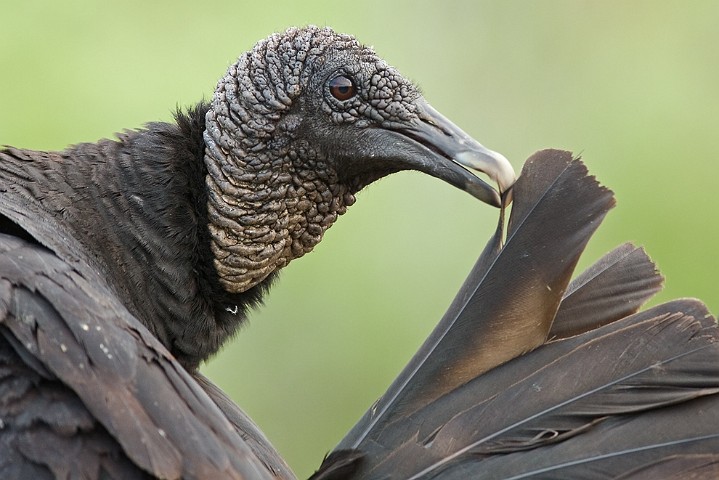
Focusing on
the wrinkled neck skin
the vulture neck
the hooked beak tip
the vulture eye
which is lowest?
the vulture neck

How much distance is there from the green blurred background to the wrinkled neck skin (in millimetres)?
3345

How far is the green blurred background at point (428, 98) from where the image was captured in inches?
322

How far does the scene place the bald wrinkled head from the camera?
4.31 metres

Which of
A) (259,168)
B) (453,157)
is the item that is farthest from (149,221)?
(453,157)

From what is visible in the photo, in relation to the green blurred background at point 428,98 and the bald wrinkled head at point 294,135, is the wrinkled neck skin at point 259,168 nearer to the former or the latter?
the bald wrinkled head at point 294,135

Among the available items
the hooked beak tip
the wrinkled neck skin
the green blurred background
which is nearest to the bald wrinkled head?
the wrinkled neck skin

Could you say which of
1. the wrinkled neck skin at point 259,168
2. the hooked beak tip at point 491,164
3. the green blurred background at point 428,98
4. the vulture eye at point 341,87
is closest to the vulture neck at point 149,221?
the wrinkled neck skin at point 259,168

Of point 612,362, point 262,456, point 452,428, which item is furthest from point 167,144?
point 612,362

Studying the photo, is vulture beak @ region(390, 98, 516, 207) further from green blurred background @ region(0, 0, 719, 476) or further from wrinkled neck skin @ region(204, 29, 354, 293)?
green blurred background @ region(0, 0, 719, 476)

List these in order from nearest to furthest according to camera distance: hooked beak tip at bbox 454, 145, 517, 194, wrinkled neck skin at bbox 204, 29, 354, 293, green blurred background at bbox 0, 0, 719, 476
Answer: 1. hooked beak tip at bbox 454, 145, 517, 194
2. wrinkled neck skin at bbox 204, 29, 354, 293
3. green blurred background at bbox 0, 0, 719, 476

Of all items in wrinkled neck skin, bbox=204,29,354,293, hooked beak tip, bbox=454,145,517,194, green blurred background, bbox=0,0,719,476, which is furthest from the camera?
green blurred background, bbox=0,0,719,476

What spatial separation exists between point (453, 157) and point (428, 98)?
4.76 meters

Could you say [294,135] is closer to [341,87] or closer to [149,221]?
[341,87]

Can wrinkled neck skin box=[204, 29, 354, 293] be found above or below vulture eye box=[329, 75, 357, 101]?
below
